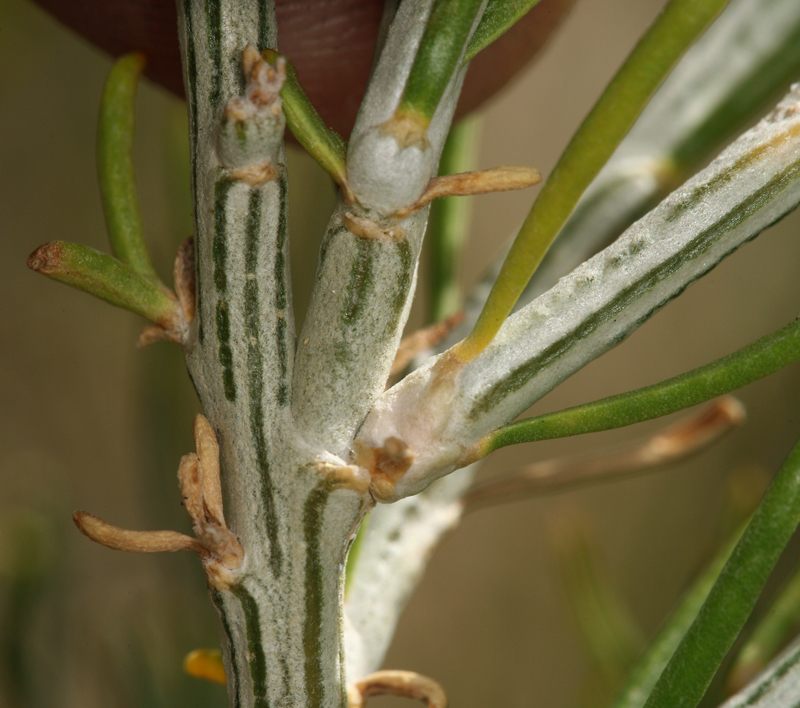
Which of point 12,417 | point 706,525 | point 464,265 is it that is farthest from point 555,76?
point 12,417

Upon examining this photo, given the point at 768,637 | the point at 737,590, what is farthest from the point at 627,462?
the point at 737,590

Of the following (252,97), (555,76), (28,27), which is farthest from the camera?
(555,76)

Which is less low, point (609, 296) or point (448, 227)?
point (448, 227)

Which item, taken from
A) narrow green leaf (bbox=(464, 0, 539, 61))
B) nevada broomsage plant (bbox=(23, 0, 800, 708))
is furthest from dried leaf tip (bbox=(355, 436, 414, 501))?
narrow green leaf (bbox=(464, 0, 539, 61))

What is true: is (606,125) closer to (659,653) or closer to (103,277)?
(103,277)

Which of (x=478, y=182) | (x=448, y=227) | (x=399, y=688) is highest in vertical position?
(x=448, y=227)

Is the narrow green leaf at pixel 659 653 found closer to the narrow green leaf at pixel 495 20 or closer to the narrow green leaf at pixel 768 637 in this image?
the narrow green leaf at pixel 768 637

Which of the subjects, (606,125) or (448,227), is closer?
(606,125)

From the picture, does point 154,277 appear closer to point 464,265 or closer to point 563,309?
point 563,309
